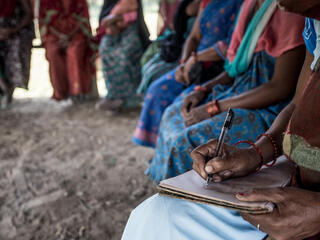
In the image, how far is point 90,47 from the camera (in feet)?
11.6

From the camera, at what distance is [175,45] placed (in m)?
2.39

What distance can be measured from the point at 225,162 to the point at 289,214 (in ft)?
0.71

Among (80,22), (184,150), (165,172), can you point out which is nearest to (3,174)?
(165,172)

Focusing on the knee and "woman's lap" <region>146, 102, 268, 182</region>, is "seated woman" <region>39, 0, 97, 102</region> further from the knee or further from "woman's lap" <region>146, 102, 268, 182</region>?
"woman's lap" <region>146, 102, 268, 182</region>

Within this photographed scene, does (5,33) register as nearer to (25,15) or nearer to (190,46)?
(25,15)

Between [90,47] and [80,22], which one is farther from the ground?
[80,22]

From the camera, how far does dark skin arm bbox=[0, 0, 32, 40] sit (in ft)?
11.0

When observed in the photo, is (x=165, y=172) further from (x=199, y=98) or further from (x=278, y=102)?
(x=278, y=102)

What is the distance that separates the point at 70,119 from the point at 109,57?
0.80 metres

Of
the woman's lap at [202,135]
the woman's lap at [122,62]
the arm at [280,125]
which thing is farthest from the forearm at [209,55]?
the woman's lap at [122,62]

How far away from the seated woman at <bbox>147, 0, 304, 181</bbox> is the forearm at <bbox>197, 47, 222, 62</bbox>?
0.98 ft

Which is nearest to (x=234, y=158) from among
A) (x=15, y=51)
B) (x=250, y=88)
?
(x=250, y=88)

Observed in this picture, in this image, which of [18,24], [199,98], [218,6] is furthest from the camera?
[18,24]

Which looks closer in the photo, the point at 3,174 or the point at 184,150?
the point at 184,150
